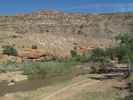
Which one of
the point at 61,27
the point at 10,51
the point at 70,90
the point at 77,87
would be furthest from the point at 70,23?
the point at 70,90

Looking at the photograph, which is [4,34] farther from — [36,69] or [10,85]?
[10,85]

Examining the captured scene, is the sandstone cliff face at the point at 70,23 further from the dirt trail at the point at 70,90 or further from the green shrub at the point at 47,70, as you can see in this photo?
the dirt trail at the point at 70,90

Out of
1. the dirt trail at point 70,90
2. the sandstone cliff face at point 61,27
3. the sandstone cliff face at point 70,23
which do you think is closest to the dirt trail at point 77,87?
the dirt trail at point 70,90

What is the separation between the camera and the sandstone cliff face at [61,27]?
71625 mm

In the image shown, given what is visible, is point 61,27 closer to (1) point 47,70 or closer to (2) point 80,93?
(1) point 47,70

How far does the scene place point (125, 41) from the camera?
34.7m

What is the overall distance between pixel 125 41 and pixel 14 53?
25617 mm

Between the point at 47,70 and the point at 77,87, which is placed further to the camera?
the point at 47,70

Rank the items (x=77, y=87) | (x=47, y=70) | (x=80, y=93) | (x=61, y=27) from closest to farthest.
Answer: (x=80, y=93), (x=77, y=87), (x=47, y=70), (x=61, y=27)

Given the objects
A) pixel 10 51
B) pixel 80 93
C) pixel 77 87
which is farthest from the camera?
pixel 10 51

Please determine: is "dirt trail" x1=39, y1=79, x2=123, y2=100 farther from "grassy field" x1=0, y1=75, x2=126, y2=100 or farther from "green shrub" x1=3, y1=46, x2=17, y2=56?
"green shrub" x1=3, y1=46, x2=17, y2=56

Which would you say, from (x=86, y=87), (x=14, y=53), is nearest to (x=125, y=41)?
(x=86, y=87)

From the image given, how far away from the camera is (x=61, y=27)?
83625 mm

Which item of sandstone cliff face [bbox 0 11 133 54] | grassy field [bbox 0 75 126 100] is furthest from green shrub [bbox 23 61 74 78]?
sandstone cliff face [bbox 0 11 133 54]
